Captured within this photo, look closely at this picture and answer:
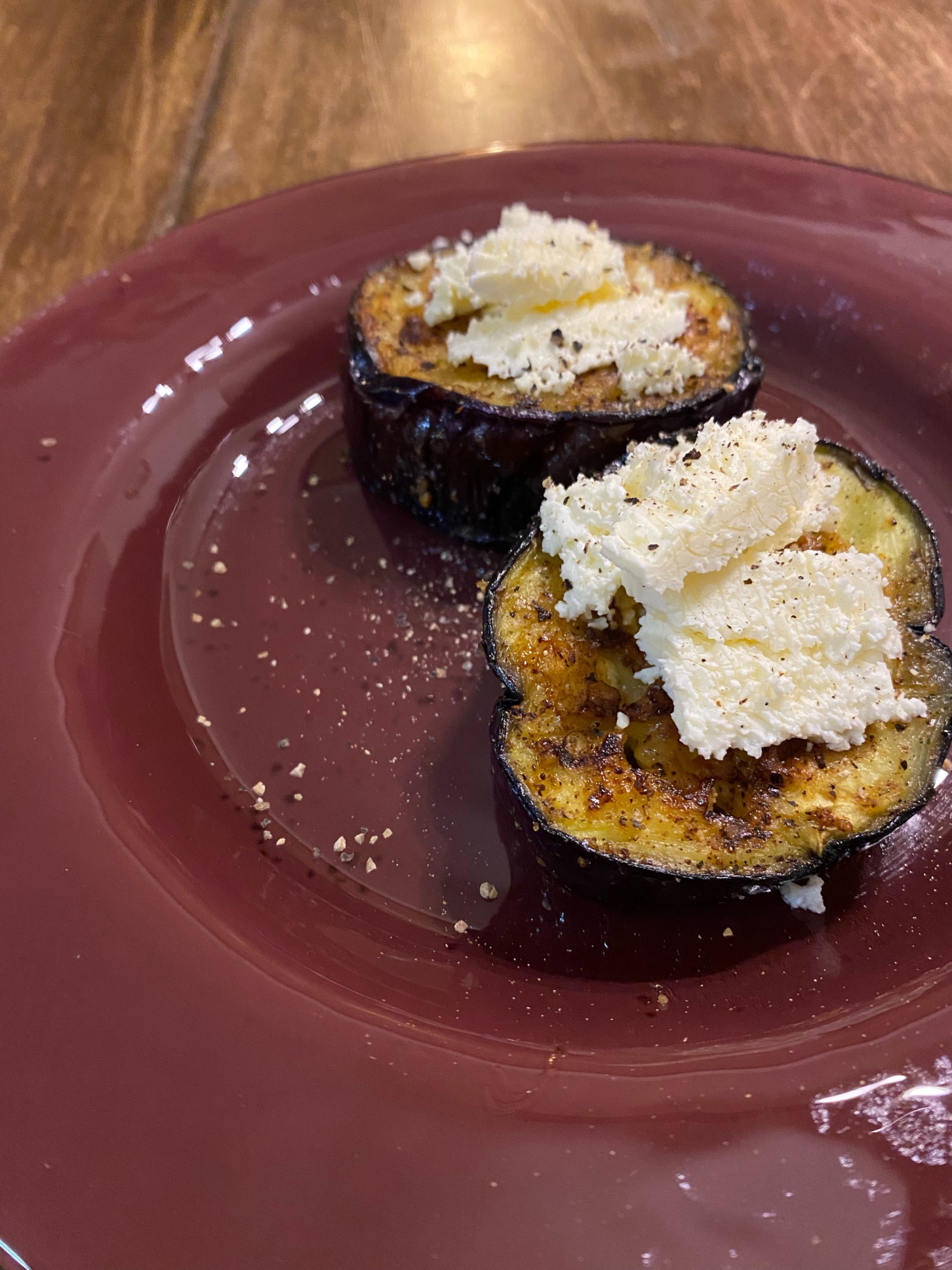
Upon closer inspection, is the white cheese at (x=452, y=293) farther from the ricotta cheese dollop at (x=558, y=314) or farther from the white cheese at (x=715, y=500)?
Answer: the white cheese at (x=715, y=500)

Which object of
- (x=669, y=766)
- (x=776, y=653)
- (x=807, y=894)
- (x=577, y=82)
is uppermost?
(x=577, y=82)

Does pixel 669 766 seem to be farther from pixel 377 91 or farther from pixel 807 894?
pixel 377 91

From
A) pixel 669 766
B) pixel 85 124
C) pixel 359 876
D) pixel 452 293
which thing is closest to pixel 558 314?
pixel 452 293

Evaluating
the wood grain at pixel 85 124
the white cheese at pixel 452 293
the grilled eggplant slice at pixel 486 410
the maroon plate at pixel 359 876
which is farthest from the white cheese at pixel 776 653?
the wood grain at pixel 85 124

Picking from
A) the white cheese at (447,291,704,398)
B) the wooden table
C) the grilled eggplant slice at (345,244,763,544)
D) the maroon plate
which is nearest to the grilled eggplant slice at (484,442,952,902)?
the maroon plate

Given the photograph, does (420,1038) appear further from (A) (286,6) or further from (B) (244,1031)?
(A) (286,6)

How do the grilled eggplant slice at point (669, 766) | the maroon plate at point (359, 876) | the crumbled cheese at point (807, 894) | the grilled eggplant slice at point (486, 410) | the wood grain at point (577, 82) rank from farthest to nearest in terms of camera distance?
the wood grain at point (577, 82), the grilled eggplant slice at point (486, 410), the crumbled cheese at point (807, 894), the grilled eggplant slice at point (669, 766), the maroon plate at point (359, 876)

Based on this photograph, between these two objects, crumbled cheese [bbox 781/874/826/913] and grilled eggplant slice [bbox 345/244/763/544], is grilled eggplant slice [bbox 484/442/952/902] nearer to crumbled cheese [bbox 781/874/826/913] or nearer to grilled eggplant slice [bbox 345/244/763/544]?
crumbled cheese [bbox 781/874/826/913]

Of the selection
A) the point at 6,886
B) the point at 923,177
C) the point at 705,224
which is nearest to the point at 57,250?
the point at 705,224
